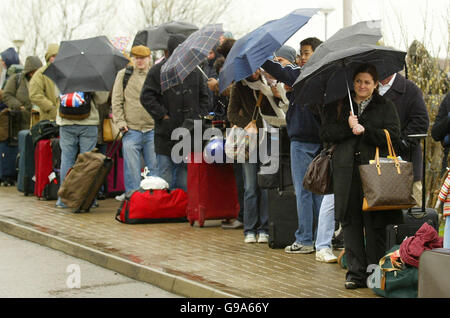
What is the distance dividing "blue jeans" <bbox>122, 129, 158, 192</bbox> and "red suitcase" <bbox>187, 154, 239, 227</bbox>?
62.7 inches

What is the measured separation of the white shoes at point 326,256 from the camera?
8.58 metres

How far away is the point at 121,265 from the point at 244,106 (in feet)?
7.47

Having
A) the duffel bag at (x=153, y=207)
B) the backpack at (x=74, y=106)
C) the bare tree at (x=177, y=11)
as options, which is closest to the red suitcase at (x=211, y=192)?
the duffel bag at (x=153, y=207)

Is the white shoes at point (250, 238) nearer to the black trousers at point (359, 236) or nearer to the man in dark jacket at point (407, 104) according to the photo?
the man in dark jacket at point (407, 104)

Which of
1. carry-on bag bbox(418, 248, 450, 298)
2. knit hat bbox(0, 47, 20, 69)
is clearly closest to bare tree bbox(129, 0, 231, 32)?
knit hat bbox(0, 47, 20, 69)

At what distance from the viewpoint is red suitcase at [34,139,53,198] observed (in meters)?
14.0

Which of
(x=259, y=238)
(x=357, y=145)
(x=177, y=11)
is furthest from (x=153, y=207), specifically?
(x=177, y=11)

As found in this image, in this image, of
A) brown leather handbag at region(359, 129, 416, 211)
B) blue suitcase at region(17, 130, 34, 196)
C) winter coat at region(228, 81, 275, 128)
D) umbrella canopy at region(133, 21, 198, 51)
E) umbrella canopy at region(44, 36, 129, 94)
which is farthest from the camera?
blue suitcase at region(17, 130, 34, 196)

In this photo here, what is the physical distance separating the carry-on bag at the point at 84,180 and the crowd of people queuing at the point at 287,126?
404 mm

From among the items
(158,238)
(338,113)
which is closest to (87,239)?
(158,238)

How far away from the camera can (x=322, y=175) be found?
7.64 m

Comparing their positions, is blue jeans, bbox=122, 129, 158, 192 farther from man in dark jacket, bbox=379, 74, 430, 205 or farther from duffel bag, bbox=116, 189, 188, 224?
man in dark jacket, bbox=379, 74, 430, 205

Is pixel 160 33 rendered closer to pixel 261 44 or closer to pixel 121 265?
pixel 261 44
